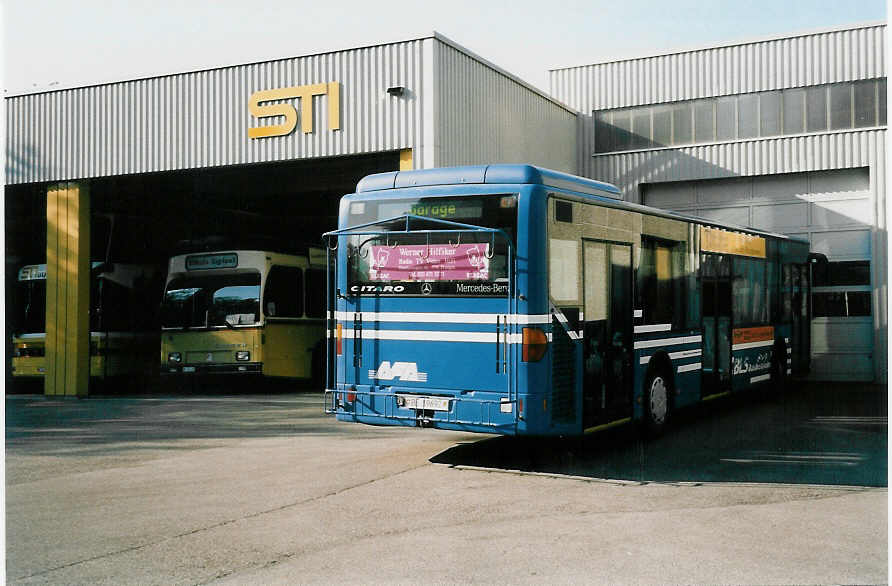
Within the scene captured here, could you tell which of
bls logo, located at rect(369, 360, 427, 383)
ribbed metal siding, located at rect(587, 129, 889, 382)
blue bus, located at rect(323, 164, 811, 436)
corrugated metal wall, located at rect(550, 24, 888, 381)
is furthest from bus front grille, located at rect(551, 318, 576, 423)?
corrugated metal wall, located at rect(550, 24, 888, 381)

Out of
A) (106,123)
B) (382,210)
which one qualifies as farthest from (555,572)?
(106,123)

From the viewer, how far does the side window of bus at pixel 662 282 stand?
11.3m

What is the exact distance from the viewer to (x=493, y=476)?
934 centimetres

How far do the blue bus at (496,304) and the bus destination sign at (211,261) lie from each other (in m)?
8.61

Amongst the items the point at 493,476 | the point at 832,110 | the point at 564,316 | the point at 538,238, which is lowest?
the point at 493,476

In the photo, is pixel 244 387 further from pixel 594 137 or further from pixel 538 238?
pixel 538 238

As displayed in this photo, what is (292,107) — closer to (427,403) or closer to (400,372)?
(400,372)

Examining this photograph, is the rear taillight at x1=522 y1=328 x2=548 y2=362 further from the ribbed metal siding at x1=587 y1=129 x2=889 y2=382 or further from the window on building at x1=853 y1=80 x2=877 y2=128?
the window on building at x1=853 y1=80 x2=877 y2=128

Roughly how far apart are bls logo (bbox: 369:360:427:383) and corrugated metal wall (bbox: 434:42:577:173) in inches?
255

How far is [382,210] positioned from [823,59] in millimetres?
14341

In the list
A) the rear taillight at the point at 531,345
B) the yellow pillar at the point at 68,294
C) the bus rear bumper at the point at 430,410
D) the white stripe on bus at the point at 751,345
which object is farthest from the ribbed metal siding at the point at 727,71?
the bus rear bumper at the point at 430,410

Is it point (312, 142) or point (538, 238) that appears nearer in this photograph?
point (538, 238)

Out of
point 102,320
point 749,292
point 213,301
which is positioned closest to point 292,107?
point 213,301

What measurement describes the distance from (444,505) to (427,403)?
6.41 ft
